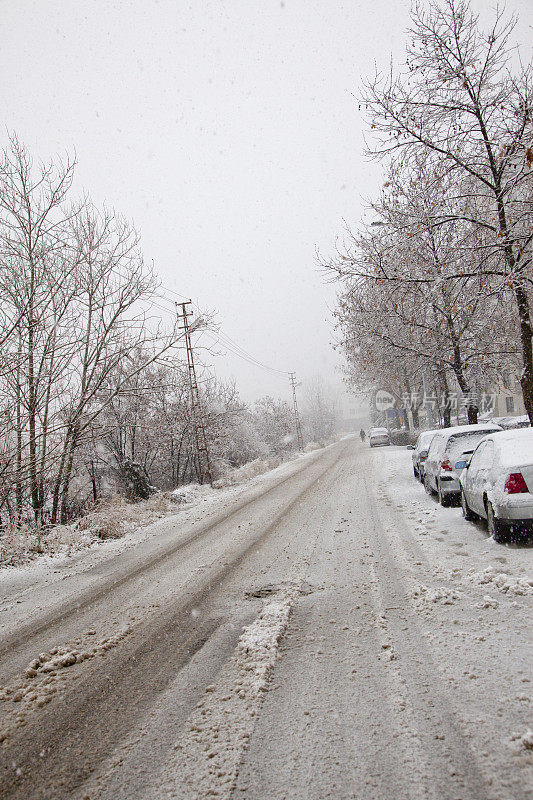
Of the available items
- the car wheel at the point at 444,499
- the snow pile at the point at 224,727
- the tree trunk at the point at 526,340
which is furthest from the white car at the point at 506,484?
the snow pile at the point at 224,727

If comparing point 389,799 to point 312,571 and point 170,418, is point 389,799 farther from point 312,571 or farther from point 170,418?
point 170,418

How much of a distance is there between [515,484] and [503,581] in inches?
65.9

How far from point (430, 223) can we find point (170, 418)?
1815cm

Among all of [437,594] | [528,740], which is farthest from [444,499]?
[528,740]

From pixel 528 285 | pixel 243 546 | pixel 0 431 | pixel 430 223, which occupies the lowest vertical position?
pixel 243 546

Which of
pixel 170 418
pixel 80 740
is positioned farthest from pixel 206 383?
pixel 80 740

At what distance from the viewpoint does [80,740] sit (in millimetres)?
3188

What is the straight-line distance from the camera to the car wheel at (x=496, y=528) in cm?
652

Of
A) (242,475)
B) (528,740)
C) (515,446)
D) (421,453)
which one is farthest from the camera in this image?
(242,475)

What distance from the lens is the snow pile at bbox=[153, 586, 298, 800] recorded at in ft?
8.66

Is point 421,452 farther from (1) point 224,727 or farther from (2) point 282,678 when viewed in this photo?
(1) point 224,727

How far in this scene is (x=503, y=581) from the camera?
507cm

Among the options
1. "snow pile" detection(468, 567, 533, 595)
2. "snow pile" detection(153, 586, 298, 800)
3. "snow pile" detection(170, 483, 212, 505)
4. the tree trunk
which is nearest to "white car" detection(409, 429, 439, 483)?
the tree trunk

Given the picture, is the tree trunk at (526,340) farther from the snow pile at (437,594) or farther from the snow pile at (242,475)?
the snow pile at (242,475)
